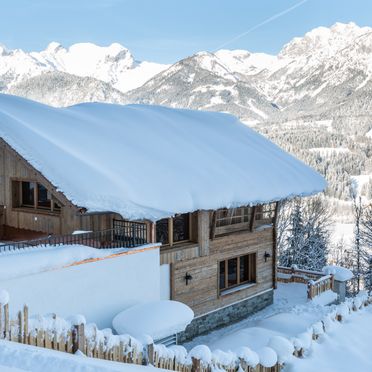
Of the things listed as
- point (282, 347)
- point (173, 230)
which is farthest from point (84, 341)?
point (173, 230)

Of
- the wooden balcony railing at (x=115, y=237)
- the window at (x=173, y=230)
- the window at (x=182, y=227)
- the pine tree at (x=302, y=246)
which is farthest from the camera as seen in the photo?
the pine tree at (x=302, y=246)

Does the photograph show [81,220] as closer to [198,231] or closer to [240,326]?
[198,231]

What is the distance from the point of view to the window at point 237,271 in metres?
15.3

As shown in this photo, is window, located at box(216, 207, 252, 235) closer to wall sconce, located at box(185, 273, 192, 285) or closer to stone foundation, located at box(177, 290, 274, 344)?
wall sconce, located at box(185, 273, 192, 285)

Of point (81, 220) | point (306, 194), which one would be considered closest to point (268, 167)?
point (306, 194)

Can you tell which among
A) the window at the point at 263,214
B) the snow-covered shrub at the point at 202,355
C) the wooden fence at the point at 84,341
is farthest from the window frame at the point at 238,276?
the wooden fence at the point at 84,341

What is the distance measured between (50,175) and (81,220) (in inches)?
81.1

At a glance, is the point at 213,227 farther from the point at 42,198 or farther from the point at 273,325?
the point at 42,198

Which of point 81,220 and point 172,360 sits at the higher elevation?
point 81,220

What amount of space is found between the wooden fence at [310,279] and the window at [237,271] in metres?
2.47

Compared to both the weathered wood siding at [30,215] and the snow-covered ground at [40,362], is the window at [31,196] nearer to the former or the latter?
the weathered wood siding at [30,215]

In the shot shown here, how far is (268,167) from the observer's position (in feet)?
53.1

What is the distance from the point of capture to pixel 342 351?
958 cm

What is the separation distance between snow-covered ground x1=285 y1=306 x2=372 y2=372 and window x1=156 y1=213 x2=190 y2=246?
4840 mm
